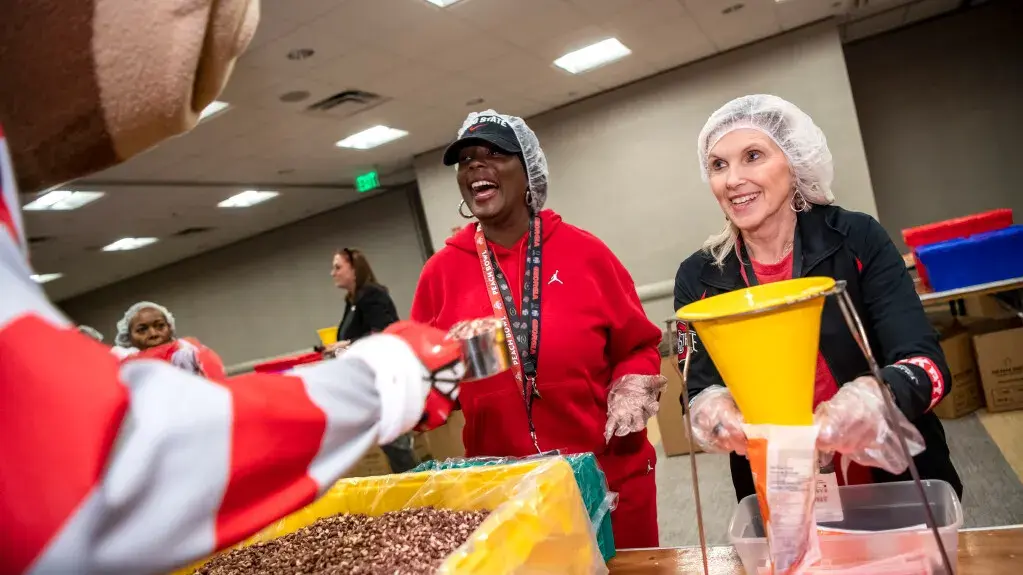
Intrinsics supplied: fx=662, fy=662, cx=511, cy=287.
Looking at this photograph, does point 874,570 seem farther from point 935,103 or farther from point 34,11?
point 935,103

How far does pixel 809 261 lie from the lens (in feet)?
4.70

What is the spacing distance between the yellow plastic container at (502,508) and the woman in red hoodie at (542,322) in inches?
18.7

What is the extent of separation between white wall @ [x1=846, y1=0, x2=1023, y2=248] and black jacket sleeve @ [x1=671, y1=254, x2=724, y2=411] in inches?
301

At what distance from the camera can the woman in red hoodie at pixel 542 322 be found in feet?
5.71

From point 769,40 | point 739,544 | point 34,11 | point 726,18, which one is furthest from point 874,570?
point 769,40

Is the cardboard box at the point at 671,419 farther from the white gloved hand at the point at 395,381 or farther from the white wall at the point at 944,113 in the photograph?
the white wall at the point at 944,113

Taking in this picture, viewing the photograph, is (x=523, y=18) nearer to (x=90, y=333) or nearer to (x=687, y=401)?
(x=90, y=333)

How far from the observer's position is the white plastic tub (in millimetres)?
908

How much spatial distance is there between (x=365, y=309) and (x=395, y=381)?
4293 millimetres

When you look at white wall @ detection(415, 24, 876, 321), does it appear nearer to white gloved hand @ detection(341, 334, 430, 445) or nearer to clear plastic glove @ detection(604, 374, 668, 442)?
clear plastic glove @ detection(604, 374, 668, 442)

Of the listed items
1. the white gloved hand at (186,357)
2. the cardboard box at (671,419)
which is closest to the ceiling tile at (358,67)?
the white gloved hand at (186,357)

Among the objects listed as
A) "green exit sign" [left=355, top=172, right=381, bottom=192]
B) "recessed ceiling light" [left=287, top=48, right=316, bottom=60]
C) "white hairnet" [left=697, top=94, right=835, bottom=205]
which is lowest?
"white hairnet" [left=697, top=94, right=835, bottom=205]

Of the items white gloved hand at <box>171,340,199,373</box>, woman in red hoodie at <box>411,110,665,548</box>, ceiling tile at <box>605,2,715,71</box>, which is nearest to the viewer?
woman in red hoodie at <box>411,110,665,548</box>

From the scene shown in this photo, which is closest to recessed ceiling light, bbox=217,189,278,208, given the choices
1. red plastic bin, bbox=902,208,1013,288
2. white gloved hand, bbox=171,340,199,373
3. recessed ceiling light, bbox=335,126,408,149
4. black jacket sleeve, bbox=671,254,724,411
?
recessed ceiling light, bbox=335,126,408,149
